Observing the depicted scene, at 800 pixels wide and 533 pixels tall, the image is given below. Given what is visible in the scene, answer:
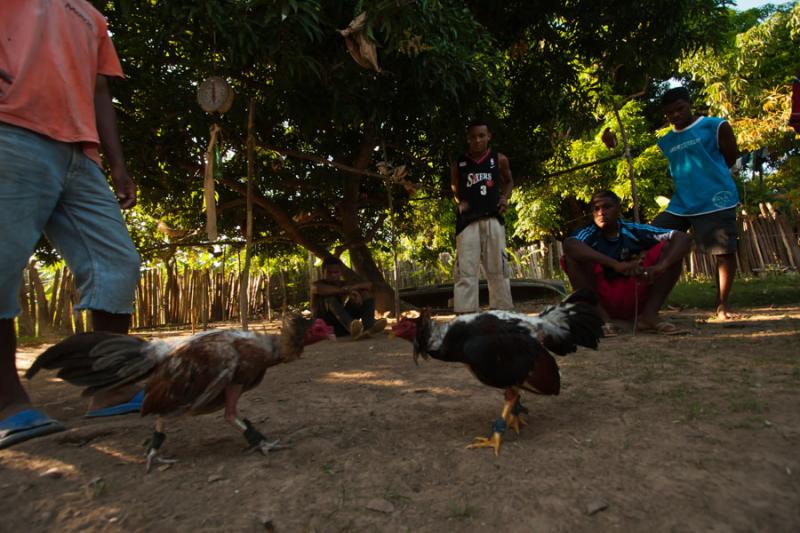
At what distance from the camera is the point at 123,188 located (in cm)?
276

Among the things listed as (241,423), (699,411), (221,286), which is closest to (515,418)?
(699,411)

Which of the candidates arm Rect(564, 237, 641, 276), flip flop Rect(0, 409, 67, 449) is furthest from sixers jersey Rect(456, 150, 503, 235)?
flip flop Rect(0, 409, 67, 449)

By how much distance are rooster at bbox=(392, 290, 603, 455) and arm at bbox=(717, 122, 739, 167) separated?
2.92 metres

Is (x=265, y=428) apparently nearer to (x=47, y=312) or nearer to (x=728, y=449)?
(x=728, y=449)

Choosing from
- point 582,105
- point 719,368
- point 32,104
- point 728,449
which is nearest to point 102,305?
point 32,104

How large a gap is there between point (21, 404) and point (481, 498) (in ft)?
7.52

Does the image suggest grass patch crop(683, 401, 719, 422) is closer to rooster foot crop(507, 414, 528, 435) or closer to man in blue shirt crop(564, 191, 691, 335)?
rooster foot crop(507, 414, 528, 435)

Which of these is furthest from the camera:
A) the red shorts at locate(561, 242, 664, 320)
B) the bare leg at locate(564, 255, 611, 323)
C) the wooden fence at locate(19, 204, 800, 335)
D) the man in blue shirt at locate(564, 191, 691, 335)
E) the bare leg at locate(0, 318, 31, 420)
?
the wooden fence at locate(19, 204, 800, 335)

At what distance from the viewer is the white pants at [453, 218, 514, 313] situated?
5.00 meters

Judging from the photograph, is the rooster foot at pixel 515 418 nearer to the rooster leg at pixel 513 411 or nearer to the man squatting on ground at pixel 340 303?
the rooster leg at pixel 513 411

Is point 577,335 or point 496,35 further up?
point 496,35

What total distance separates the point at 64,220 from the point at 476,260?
355cm

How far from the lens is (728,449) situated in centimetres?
194

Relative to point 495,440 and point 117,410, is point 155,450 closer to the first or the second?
point 117,410
